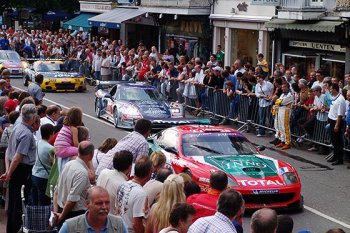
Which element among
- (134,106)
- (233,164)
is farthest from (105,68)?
(233,164)

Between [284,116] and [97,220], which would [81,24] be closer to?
[284,116]

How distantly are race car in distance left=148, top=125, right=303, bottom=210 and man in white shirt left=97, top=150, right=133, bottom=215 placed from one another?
457 centimetres

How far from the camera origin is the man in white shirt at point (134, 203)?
317 inches

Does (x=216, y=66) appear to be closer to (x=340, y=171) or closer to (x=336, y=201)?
(x=340, y=171)

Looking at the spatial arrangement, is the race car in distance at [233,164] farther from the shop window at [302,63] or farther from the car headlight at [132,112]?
the shop window at [302,63]

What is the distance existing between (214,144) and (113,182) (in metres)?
6.29

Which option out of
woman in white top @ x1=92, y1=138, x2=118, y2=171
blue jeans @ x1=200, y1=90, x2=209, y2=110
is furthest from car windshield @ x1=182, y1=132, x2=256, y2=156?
blue jeans @ x1=200, y1=90, x2=209, y2=110

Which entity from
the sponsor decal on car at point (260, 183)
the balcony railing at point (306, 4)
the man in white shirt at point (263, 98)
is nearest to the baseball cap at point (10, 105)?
the sponsor decal on car at point (260, 183)

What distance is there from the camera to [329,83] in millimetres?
19359

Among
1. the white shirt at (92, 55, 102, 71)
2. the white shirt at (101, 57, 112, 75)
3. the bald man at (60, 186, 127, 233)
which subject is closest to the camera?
the bald man at (60, 186, 127, 233)

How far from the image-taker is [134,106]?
22.5m

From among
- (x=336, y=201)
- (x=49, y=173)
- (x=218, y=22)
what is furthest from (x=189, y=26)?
(x=49, y=173)

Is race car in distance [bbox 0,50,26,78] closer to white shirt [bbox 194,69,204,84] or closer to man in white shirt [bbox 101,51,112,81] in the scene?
man in white shirt [bbox 101,51,112,81]

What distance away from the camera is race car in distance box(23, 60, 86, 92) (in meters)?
33.2
